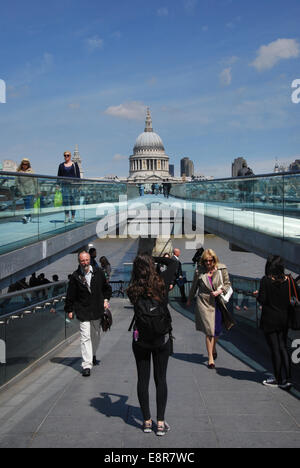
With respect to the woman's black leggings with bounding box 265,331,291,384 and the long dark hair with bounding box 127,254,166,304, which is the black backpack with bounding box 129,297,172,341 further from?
the woman's black leggings with bounding box 265,331,291,384

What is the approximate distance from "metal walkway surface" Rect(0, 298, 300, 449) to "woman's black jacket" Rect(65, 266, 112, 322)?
777mm

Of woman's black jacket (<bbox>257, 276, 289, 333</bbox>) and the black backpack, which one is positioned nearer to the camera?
the black backpack

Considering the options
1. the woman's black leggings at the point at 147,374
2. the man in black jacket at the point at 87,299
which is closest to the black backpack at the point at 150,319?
the woman's black leggings at the point at 147,374

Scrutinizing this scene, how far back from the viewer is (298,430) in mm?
4988

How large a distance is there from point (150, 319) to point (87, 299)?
2.52 metres

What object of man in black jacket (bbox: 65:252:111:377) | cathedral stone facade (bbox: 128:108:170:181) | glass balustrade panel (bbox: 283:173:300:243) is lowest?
man in black jacket (bbox: 65:252:111:377)

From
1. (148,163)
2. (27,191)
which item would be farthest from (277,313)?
(148,163)

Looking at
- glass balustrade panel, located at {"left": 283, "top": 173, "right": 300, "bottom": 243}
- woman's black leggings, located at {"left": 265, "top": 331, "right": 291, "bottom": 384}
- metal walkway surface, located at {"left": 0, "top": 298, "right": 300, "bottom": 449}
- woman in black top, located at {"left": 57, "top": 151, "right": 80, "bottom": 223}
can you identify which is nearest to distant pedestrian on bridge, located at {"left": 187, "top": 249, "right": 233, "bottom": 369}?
metal walkway surface, located at {"left": 0, "top": 298, "right": 300, "bottom": 449}

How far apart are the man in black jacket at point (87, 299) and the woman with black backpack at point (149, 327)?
88.5 inches

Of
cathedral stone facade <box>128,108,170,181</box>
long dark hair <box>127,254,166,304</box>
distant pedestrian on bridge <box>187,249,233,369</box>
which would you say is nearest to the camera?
long dark hair <box>127,254,166,304</box>

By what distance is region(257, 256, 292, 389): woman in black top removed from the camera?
6496 mm
